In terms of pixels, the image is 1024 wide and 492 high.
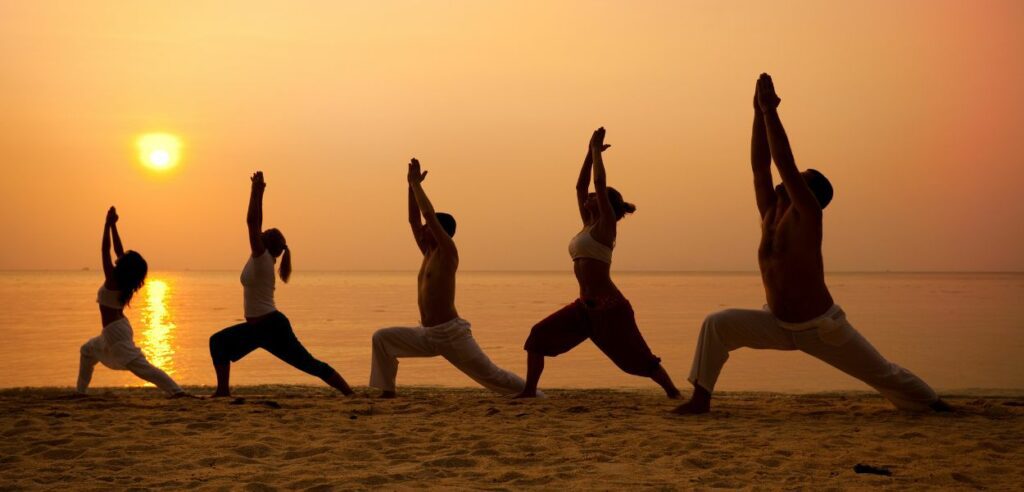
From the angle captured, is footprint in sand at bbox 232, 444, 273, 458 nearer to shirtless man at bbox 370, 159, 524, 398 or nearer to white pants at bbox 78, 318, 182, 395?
shirtless man at bbox 370, 159, 524, 398

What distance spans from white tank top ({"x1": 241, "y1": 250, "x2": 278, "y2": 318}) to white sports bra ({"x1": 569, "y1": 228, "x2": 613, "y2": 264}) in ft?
9.80

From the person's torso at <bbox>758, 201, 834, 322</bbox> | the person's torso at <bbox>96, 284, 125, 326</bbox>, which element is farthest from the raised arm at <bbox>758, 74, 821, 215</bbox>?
the person's torso at <bbox>96, 284, 125, 326</bbox>

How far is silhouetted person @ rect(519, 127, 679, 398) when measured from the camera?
27.8ft

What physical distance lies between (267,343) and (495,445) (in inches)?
157

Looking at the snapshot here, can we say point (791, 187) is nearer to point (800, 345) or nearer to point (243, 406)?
point (800, 345)

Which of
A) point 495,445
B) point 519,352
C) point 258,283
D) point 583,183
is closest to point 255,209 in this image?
point 258,283

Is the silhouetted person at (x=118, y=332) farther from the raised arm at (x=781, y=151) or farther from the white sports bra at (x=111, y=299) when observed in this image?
the raised arm at (x=781, y=151)

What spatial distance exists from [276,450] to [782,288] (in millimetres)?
3615

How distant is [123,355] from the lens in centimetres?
902

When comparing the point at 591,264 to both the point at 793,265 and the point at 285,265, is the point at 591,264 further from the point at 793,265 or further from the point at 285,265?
the point at 285,265

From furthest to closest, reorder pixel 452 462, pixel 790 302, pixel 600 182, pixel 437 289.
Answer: pixel 437 289 → pixel 600 182 → pixel 790 302 → pixel 452 462

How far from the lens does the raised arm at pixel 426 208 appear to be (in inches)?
340

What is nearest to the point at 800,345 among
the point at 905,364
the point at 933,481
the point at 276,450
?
the point at 933,481

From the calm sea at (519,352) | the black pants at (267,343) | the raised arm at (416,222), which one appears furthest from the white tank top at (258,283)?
the calm sea at (519,352)
